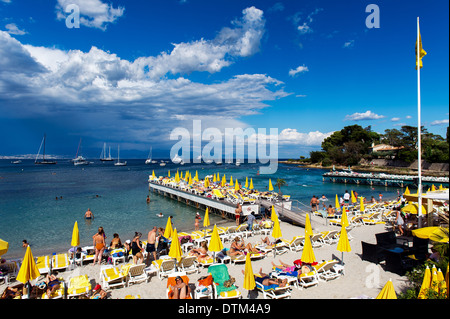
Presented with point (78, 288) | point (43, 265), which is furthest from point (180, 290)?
point (43, 265)

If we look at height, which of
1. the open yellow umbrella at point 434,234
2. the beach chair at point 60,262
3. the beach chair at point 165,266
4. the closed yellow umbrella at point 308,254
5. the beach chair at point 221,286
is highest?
the open yellow umbrella at point 434,234

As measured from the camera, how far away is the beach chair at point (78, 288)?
6.89 metres

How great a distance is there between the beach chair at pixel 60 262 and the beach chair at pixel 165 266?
333cm

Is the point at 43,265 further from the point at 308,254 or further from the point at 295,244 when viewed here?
the point at 295,244

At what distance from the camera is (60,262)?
9.29m

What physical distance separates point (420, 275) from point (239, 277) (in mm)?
4725

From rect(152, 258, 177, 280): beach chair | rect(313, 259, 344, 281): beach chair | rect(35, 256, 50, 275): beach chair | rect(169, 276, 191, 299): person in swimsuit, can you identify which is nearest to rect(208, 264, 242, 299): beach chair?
rect(169, 276, 191, 299): person in swimsuit

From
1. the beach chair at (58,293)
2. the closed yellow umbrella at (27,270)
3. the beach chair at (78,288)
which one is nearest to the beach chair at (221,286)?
the beach chair at (78,288)

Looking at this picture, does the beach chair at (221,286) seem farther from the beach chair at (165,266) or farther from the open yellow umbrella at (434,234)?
the open yellow umbrella at (434,234)

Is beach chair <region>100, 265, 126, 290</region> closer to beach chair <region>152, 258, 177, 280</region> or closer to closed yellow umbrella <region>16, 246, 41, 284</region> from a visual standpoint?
beach chair <region>152, 258, 177, 280</region>

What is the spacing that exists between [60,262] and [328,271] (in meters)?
9.12
